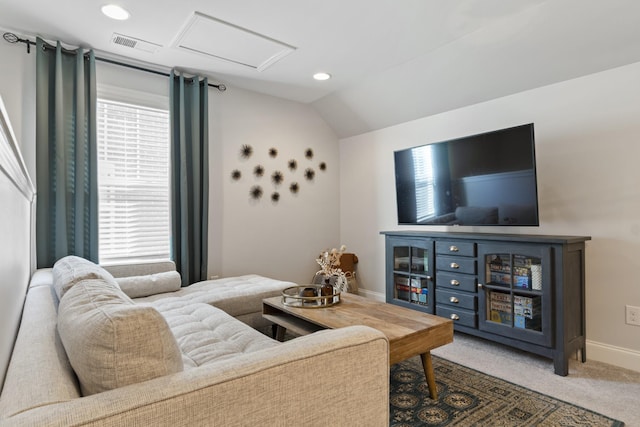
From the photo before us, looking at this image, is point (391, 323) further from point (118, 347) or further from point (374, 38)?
point (374, 38)

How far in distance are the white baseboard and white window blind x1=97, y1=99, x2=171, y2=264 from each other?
358cm

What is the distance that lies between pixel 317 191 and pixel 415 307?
1.94 m

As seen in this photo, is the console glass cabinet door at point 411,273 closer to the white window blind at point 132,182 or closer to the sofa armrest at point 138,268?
the sofa armrest at point 138,268

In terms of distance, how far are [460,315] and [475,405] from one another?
99 centimetres

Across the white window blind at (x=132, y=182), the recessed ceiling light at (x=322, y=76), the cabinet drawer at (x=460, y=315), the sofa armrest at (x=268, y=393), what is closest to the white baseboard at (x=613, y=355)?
the cabinet drawer at (x=460, y=315)

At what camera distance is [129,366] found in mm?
821

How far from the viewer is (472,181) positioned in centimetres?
294

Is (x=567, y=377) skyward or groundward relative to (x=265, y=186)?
groundward

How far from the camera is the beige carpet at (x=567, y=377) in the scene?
1963 mm

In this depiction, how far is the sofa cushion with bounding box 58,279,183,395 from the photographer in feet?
2.65

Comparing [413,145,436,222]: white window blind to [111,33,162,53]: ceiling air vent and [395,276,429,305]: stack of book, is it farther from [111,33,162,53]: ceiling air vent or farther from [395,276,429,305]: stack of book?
[111,33,162,53]: ceiling air vent

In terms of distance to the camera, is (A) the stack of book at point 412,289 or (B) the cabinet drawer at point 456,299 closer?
(B) the cabinet drawer at point 456,299

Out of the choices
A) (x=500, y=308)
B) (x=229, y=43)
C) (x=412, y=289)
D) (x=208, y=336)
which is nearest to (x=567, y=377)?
(x=500, y=308)

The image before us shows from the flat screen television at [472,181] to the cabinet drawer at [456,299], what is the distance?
1.92ft
